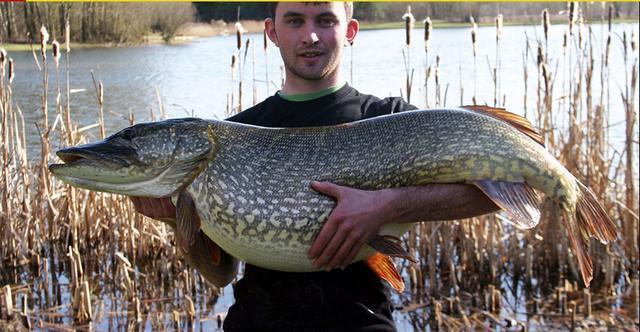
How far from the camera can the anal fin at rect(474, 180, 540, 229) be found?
2191mm

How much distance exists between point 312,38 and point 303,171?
0.47m

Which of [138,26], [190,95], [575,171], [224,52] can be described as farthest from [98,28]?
[575,171]

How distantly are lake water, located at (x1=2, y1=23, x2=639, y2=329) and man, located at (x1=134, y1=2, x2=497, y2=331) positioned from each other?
2467 millimetres

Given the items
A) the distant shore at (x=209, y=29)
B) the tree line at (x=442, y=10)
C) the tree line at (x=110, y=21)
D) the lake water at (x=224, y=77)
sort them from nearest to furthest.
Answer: the lake water at (x=224, y=77) < the tree line at (x=442, y=10) < the tree line at (x=110, y=21) < the distant shore at (x=209, y=29)

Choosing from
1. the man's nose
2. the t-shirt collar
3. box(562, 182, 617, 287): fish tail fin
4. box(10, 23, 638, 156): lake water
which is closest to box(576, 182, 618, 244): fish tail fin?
box(562, 182, 617, 287): fish tail fin

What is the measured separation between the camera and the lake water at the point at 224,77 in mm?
9539

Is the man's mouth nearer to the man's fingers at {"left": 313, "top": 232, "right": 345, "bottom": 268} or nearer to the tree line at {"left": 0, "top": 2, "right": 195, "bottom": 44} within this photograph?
the man's fingers at {"left": 313, "top": 232, "right": 345, "bottom": 268}

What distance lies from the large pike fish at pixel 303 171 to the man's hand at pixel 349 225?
0.17 feet

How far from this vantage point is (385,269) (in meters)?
2.35

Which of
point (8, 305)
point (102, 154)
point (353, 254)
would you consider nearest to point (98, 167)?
point (102, 154)

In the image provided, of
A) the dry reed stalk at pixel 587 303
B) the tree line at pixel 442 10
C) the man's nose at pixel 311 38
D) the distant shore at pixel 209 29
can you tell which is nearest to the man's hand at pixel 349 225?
the man's nose at pixel 311 38

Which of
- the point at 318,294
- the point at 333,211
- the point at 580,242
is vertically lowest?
the point at 318,294

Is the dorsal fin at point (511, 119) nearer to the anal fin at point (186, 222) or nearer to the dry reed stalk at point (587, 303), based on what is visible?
the anal fin at point (186, 222)

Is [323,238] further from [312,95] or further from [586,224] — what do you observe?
[586,224]
